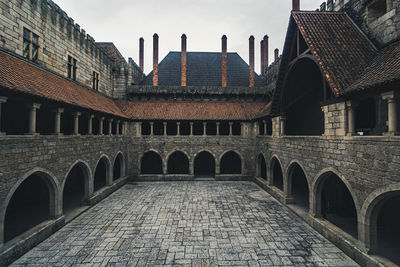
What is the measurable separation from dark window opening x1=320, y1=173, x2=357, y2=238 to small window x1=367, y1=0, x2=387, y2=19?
829cm

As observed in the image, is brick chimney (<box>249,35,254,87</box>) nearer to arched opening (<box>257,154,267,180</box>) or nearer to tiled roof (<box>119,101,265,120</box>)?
tiled roof (<box>119,101,265,120</box>)

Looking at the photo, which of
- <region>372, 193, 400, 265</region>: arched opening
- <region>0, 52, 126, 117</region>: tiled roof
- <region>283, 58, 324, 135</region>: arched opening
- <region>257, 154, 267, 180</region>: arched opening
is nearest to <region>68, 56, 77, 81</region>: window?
<region>0, 52, 126, 117</region>: tiled roof

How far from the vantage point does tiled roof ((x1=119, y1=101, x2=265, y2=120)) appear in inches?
699

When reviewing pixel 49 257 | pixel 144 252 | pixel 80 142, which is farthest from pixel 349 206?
pixel 80 142

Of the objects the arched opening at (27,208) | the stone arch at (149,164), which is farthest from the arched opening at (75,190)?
the stone arch at (149,164)

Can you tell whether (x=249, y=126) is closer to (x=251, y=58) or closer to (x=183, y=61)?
(x=251, y=58)

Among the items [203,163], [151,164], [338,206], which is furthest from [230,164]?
[338,206]

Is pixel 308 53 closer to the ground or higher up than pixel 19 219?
higher up

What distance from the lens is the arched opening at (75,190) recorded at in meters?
11.0

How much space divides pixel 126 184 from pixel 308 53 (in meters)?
16.5

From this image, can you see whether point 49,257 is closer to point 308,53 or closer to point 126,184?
point 126,184

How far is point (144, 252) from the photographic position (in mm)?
6906

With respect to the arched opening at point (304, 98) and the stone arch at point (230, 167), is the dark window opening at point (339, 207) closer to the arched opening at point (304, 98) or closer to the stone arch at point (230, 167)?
the arched opening at point (304, 98)

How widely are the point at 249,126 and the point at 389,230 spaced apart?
454 inches
